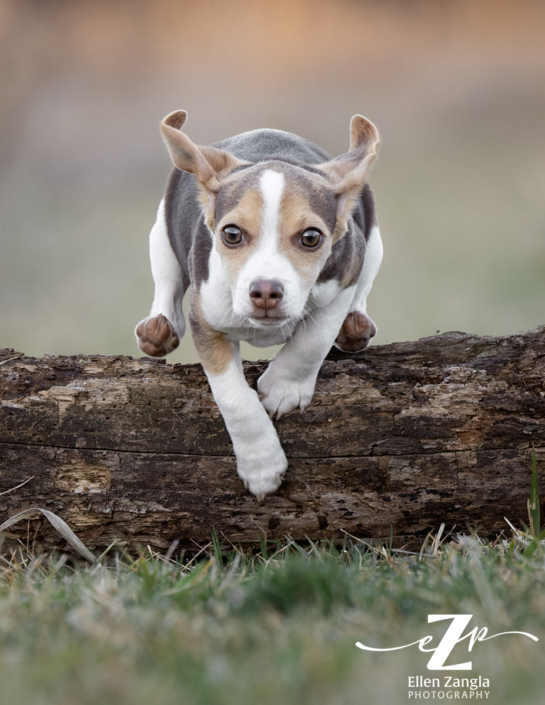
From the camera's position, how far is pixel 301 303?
3.07 metres

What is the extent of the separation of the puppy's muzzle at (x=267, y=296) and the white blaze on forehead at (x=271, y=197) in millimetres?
298

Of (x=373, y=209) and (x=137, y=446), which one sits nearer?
(x=137, y=446)

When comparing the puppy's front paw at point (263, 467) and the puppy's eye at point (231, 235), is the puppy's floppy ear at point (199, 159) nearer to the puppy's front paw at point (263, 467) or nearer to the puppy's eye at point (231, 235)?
the puppy's eye at point (231, 235)

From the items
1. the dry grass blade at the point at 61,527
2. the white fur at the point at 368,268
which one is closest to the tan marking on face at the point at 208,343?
the dry grass blade at the point at 61,527

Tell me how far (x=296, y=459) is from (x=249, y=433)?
0.92ft

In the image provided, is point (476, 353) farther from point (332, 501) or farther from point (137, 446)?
point (137, 446)

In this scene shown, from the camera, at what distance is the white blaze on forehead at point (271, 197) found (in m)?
3.09

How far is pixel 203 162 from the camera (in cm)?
343

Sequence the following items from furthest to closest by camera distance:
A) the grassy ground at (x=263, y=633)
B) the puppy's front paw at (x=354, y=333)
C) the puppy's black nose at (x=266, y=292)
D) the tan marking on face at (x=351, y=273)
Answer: the puppy's front paw at (x=354, y=333), the tan marking on face at (x=351, y=273), the puppy's black nose at (x=266, y=292), the grassy ground at (x=263, y=633)

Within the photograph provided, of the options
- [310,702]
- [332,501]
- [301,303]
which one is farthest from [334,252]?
[310,702]

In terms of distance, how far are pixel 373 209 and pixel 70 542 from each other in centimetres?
284

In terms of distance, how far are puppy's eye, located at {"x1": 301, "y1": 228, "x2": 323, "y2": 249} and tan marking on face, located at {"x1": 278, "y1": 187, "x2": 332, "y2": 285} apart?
0.06ft

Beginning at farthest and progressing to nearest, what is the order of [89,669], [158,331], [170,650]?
[158,331] → [170,650] → [89,669]

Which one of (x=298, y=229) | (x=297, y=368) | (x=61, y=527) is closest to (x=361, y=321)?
(x=297, y=368)
